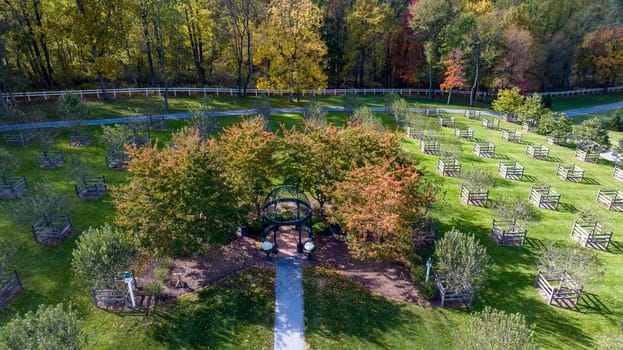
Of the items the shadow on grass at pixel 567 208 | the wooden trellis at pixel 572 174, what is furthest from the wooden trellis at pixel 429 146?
the shadow on grass at pixel 567 208

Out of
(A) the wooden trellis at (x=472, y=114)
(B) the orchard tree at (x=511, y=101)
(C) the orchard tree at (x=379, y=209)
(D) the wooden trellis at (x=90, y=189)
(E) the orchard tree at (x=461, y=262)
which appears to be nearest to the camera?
(E) the orchard tree at (x=461, y=262)

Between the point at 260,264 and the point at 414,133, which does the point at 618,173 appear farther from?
the point at 260,264

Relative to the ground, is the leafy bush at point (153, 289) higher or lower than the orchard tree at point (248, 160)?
lower

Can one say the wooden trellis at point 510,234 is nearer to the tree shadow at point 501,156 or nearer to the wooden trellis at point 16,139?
the tree shadow at point 501,156

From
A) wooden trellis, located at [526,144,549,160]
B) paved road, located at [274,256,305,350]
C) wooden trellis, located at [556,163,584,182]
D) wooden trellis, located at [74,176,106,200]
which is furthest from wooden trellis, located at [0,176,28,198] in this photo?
wooden trellis, located at [526,144,549,160]

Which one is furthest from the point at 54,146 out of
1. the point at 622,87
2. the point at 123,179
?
the point at 622,87

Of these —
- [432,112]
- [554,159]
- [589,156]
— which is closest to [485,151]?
[554,159]

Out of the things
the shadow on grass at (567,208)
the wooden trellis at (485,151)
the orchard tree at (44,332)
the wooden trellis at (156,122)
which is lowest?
the shadow on grass at (567,208)
